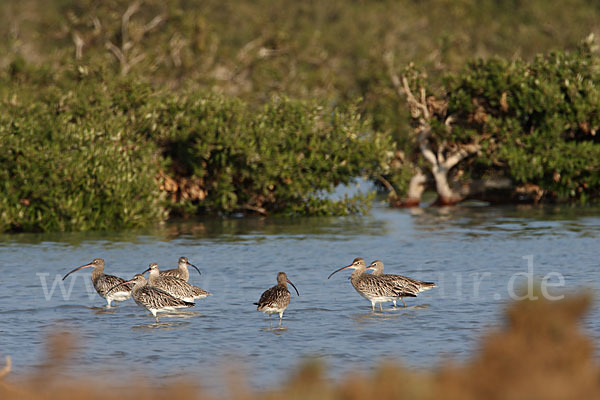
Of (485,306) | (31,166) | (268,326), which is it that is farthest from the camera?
(31,166)

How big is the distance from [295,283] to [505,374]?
13.6 m

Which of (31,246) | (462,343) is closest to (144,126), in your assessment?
(31,246)

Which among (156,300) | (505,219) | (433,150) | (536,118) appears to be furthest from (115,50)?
(156,300)

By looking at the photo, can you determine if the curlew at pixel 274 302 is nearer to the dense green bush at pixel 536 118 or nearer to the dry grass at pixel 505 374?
the dry grass at pixel 505 374

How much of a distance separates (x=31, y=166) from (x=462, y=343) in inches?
688

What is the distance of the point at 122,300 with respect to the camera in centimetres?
1764

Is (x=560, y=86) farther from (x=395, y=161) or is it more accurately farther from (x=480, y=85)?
(x=395, y=161)

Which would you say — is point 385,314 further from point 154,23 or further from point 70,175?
point 154,23

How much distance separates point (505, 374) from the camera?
613 centimetres

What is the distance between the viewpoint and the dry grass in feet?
19.4

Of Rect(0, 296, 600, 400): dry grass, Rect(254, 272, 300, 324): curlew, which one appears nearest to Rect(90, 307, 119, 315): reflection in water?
Rect(254, 272, 300, 324): curlew

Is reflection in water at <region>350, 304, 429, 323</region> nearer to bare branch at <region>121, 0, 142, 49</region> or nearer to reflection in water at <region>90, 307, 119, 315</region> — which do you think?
reflection in water at <region>90, 307, 119, 315</region>

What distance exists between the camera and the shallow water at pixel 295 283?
13.1 meters

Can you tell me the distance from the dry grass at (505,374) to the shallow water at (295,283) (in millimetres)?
2399
